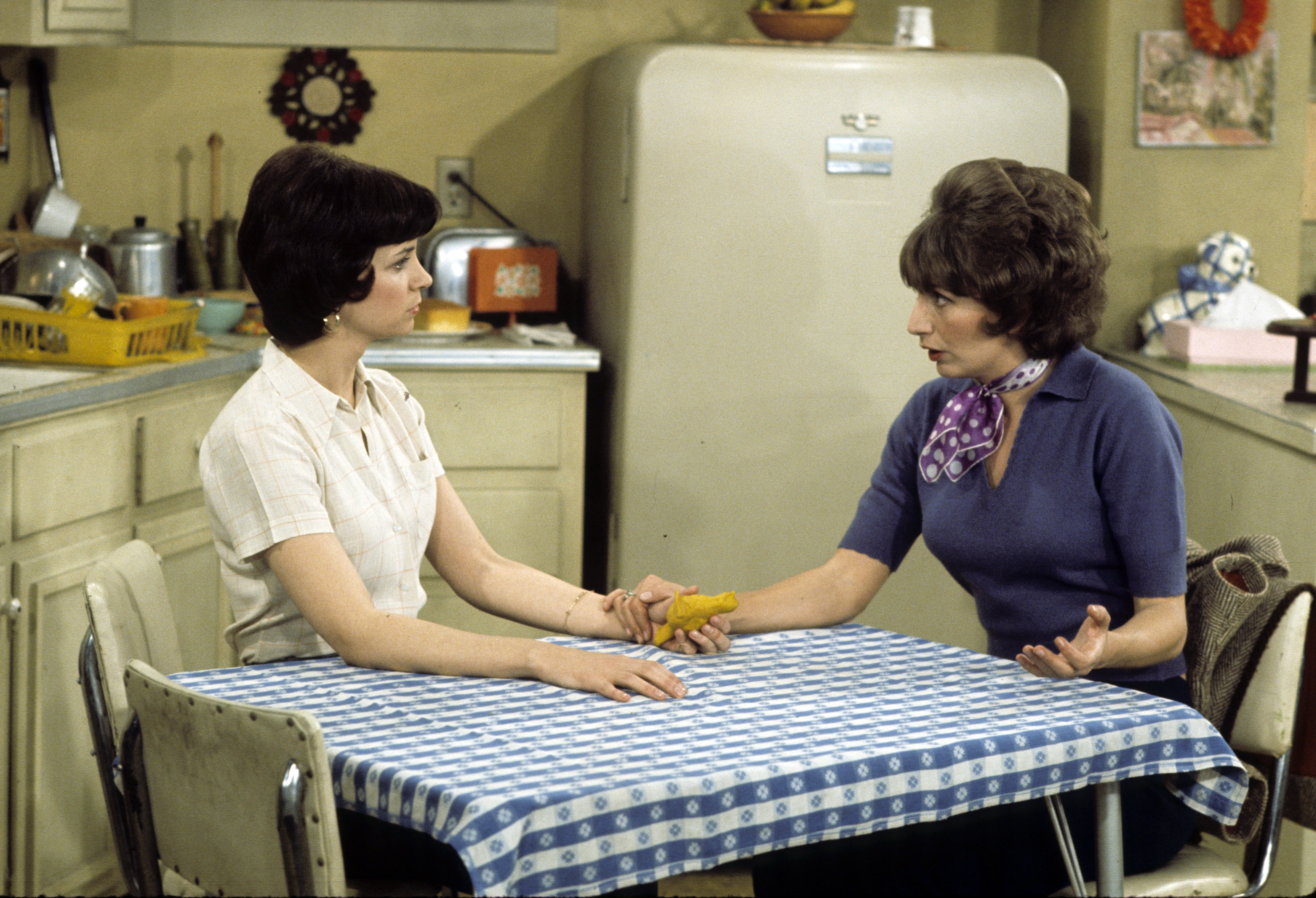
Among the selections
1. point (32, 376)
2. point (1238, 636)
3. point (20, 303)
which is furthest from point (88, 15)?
point (1238, 636)

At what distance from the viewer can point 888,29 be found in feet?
12.0

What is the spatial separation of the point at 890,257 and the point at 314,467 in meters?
1.74

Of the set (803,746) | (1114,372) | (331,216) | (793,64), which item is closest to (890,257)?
(793,64)

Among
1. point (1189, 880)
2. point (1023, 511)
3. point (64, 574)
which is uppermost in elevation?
point (1023, 511)

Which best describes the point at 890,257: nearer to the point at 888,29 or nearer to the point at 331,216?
the point at 888,29

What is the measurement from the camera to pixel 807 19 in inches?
127

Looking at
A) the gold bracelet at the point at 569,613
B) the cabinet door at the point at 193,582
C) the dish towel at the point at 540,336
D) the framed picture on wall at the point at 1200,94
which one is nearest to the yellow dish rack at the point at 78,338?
the cabinet door at the point at 193,582

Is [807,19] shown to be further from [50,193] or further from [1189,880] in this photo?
[1189,880]

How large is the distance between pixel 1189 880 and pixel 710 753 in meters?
0.68

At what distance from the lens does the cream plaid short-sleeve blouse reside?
1604 mm

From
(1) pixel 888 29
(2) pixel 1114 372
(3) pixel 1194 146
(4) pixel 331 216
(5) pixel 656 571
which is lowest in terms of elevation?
(5) pixel 656 571

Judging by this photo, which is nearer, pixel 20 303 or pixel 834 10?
pixel 20 303

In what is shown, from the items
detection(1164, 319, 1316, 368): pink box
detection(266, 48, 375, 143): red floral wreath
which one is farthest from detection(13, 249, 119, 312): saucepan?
detection(1164, 319, 1316, 368): pink box

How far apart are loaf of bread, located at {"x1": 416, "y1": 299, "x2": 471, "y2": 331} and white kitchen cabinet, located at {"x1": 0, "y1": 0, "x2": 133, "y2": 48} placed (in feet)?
2.98
